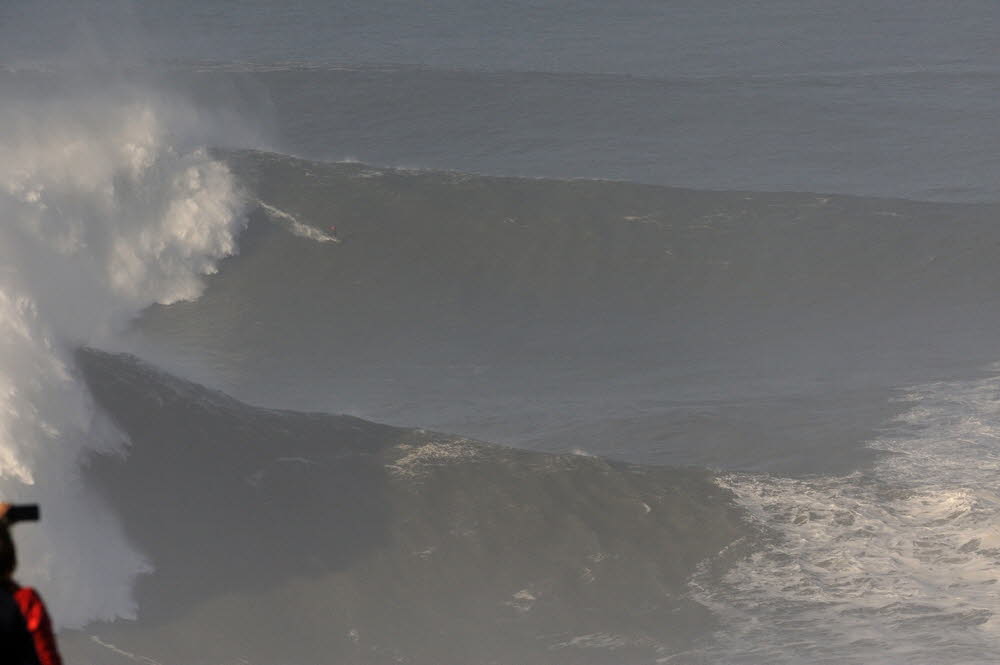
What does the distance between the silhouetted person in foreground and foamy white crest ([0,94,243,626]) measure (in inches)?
329

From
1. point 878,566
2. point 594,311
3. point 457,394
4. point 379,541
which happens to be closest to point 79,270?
point 457,394

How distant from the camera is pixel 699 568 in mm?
12594

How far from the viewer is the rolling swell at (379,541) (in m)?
11.5

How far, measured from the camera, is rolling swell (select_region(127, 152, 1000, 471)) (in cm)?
1692

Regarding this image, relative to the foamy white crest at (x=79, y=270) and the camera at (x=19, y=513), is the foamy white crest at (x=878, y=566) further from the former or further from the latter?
the camera at (x=19, y=513)

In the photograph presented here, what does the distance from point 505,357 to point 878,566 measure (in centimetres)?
828

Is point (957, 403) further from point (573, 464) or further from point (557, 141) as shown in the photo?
point (557, 141)

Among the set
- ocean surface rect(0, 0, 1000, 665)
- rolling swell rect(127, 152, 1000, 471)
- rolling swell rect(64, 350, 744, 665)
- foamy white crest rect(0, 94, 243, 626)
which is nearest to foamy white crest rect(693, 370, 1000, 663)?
ocean surface rect(0, 0, 1000, 665)

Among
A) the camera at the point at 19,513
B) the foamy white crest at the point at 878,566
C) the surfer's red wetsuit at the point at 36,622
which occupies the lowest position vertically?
the foamy white crest at the point at 878,566

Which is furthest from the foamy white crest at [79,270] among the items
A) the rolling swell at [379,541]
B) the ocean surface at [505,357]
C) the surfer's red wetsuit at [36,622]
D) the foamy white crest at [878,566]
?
the surfer's red wetsuit at [36,622]

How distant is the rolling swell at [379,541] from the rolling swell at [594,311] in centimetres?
183

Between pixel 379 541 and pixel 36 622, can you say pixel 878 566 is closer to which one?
pixel 379 541

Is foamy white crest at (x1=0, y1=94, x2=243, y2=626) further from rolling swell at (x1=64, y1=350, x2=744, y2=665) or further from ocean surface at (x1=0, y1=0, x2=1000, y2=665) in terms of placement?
rolling swell at (x1=64, y1=350, x2=744, y2=665)

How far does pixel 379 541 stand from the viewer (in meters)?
13.1
